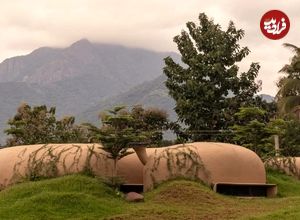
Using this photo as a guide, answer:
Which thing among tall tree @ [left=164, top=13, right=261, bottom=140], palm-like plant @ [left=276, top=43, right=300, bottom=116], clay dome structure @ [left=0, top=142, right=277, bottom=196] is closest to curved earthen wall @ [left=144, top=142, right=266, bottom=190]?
clay dome structure @ [left=0, top=142, right=277, bottom=196]

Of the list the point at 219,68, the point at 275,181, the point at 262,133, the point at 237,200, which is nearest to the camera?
the point at 237,200

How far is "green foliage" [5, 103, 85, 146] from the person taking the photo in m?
34.7

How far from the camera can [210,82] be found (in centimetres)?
3020

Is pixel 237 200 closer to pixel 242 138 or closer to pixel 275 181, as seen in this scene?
pixel 275 181

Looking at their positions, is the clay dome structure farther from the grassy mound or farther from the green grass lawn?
the grassy mound

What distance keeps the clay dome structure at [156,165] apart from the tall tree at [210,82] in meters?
9.61

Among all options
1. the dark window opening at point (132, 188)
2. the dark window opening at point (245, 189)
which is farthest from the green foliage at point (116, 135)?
the dark window opening at point (245, 189)

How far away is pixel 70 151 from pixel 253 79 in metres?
15.1

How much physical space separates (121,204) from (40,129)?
21.1 meters

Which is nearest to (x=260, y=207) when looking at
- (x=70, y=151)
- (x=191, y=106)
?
(x=70, y=151)

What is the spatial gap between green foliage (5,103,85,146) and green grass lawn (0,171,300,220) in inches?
639

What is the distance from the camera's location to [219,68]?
97.0ft

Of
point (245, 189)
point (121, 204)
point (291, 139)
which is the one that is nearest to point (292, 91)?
point (291, 139)

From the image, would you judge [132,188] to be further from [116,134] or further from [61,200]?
[61,200]
